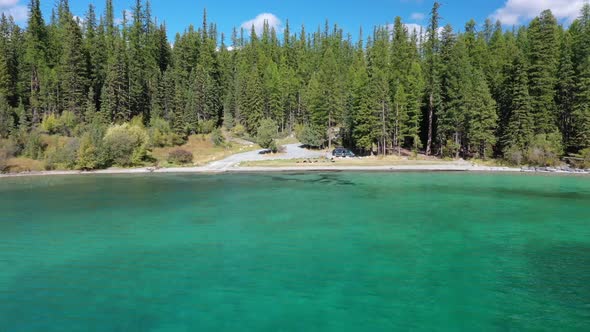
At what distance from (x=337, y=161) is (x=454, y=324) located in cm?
4579

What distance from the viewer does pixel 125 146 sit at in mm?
55438

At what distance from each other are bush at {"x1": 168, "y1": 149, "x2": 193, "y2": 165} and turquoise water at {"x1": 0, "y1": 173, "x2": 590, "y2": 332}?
25594 millimetres

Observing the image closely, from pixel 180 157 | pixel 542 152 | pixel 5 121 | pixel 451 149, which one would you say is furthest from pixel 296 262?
pixel 5 121

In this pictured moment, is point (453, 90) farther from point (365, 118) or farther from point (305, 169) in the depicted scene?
point (305, 169)

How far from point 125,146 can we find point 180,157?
772 centimetres

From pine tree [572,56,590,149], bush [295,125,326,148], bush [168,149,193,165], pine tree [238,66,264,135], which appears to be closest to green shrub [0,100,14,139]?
bush [168,149,193,165]

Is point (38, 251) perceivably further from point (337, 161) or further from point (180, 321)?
point (337, 161)

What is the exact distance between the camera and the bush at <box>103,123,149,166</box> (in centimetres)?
5512

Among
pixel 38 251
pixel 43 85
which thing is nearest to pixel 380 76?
pixel 38 251

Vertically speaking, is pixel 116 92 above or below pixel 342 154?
above

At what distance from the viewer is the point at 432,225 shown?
23.0m

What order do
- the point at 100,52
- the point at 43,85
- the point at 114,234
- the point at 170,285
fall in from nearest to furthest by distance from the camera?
the point at 170,285 < the point at 114,234 < the point at 43,85 < the point at 100,52

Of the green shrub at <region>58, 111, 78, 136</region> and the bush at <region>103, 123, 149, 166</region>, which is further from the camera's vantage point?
the green shrub at <region>58, 111, 78, 136</region>

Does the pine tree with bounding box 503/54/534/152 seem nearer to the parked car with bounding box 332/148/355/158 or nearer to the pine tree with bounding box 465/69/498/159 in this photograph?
the pine tree with bounding box 465/69/498/159
